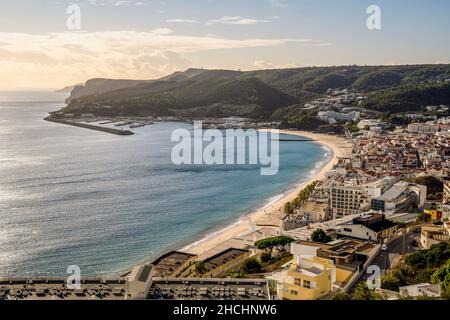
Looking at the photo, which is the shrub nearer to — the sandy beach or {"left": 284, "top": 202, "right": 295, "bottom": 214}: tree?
the sandy beach

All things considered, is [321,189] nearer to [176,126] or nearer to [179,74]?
[176,126]

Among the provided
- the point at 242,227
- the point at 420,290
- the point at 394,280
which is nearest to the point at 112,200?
the point at 242,227

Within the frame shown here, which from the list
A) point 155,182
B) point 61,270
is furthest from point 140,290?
point 155,182

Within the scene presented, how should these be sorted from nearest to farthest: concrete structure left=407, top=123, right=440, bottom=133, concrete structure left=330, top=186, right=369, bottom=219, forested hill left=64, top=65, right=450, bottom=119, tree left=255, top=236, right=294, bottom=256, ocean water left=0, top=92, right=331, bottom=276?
tree left=255, top=236, right=294, bottom=256 < ocean water left=0, top=92, right=331, bottom=276 < concrete structure left=330, top=186, right=369, bottom=219 < concrete structure left=407, top=123, right=440, bottom=133 < forested hill left=64, top=65, right=450, bottom=119

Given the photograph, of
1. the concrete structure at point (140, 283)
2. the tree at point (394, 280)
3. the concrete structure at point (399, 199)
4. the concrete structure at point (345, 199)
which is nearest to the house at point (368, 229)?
the concrete structure at point (399, 199)

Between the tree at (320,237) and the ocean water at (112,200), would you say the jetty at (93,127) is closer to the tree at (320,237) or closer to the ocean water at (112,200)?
the ocean water at (112,200)

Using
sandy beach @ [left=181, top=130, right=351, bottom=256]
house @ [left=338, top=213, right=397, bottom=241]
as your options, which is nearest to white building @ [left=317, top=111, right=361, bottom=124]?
sandy beach @ [left=181, top=130, right=351, bottom=256]
